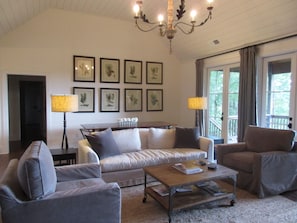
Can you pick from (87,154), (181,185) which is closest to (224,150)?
(181,185)

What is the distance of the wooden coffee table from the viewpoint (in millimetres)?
2426

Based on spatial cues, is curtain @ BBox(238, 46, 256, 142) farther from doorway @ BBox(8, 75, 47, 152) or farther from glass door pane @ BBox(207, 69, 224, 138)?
doorway @ BBox(8, 75, 47, 152)

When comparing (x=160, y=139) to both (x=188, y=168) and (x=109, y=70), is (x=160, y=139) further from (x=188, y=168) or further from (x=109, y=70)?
(x=109, y=70)

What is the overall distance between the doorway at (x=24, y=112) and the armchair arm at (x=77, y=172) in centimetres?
437

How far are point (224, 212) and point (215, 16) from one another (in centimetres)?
373

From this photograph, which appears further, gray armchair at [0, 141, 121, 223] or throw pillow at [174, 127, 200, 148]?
throw pillow at [174, 127, 200, 148]

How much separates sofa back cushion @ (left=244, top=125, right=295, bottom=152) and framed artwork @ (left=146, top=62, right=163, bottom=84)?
352 centimetres

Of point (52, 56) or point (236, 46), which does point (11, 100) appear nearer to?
point (52, 56)

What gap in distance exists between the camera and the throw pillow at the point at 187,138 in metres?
4.10

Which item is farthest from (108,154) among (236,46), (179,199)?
(236,46)

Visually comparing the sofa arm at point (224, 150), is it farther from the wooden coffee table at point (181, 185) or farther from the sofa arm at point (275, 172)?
the wooden coffee table at point (181, 185)

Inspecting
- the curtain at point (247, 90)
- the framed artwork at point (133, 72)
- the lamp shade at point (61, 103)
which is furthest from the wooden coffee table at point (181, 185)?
the framed artwork at point (133, 72)

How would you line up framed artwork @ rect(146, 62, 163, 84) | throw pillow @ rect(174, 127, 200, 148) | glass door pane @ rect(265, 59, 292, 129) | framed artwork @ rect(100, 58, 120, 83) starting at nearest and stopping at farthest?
throw pillow @ rect(174, 127, 200, 148)
glass door pane @ rect(265, 59, 292, 129)
framed artwork @ rect(100, 58, 120, 83)
framed artwork @ rect(146, 62, 163, 84)

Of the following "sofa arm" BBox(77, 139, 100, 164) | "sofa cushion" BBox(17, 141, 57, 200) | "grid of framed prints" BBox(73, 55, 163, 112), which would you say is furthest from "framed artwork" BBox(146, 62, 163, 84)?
"sofa cushion" BBox(17, 141, 57, 200)
